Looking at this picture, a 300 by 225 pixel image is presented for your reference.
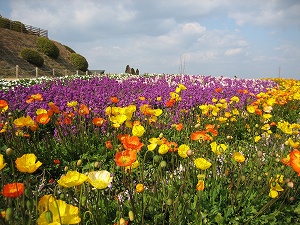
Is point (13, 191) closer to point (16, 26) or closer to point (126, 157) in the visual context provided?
point (126, 157)

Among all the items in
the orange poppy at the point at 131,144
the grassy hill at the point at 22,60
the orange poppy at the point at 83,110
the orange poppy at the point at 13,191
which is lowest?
the orange poppy at the point at 13,191

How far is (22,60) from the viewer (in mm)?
30250

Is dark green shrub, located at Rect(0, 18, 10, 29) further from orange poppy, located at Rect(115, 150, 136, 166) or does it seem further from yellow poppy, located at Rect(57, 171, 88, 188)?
yellow poppy, located at Rect(57, 171, 88, 188)

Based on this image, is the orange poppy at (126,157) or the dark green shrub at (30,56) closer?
the orange poppy at (126,157)

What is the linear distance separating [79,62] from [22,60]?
23.3 ft

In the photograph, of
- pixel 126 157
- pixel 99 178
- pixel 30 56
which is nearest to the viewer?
pixel 99 178

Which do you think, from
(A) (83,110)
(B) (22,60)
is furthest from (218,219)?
(B) (22,60)

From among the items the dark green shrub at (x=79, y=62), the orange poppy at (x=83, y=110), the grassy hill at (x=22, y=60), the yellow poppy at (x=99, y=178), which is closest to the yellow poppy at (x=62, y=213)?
the yellow poppy at (x=99, y=178)

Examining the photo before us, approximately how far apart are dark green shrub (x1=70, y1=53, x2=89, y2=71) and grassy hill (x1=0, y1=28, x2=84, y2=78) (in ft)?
1.88

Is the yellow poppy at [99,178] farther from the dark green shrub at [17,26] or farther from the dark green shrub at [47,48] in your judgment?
the dark green shrub at [17,26]

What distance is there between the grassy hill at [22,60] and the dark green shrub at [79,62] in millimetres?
572

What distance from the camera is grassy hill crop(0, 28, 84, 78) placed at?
90.1 feet

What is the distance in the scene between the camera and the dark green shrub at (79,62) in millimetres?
35250

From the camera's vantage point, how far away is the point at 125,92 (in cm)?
895
